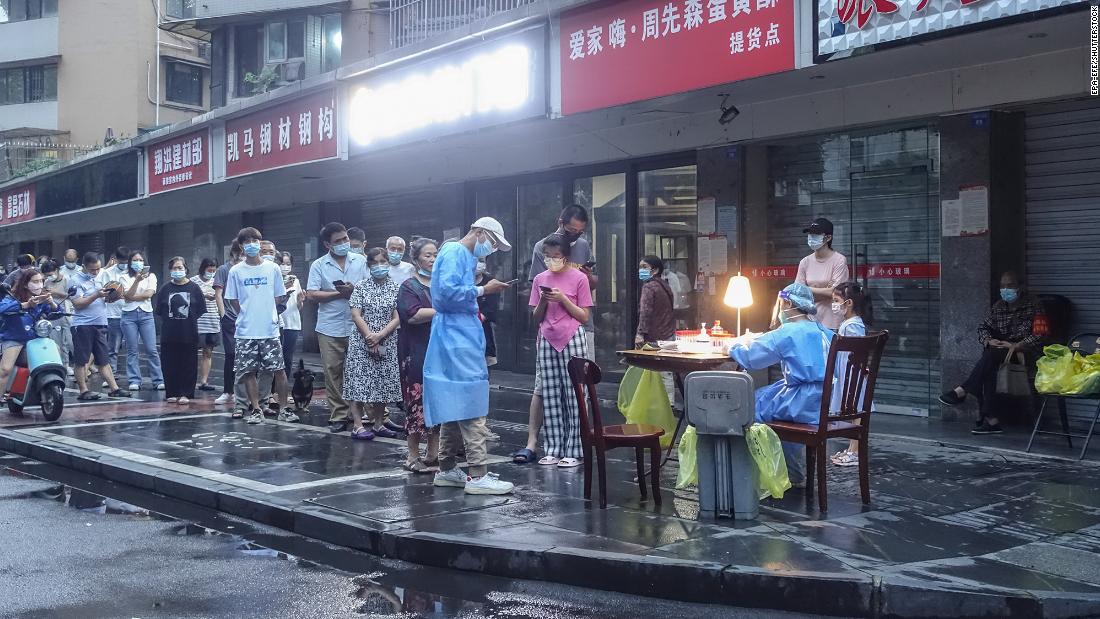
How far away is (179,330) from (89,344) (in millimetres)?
1777

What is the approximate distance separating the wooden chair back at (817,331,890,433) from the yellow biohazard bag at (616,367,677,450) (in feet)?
5.96

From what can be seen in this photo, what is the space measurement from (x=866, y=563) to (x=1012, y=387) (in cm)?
465

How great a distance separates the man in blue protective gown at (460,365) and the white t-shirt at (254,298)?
422 cm

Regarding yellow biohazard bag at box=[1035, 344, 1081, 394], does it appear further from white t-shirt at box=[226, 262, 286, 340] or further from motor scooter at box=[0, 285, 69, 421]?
motor scooter at box=[0, 285, 69, 421]

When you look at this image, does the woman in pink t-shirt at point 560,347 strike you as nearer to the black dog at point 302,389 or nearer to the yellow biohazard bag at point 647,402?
the yellow biohazard bag at point 647,402

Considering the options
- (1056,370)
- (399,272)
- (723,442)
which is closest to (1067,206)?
(1056,370)

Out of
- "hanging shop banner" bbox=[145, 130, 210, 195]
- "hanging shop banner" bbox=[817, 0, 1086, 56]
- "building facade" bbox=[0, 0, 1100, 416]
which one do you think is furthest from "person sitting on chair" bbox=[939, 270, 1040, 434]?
"hanging shop banner" bbox=[145, 130, 210, 195]

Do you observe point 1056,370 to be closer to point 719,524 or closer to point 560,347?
point 719,524

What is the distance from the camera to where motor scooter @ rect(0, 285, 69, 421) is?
452 inches

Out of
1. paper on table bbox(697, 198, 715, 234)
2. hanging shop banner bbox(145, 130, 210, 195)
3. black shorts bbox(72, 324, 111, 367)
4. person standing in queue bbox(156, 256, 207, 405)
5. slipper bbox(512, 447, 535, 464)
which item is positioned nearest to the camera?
slipper bbox(512, 447, 535, 464)

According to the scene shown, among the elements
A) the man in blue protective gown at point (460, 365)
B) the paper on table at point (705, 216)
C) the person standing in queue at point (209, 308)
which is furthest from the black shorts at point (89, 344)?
the man in blue protective gown at point (460, 365)

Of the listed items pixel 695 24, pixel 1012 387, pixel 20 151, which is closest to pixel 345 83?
pixel 695 24

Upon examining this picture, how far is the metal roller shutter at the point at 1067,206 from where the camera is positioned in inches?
373

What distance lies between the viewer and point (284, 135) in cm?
1587
